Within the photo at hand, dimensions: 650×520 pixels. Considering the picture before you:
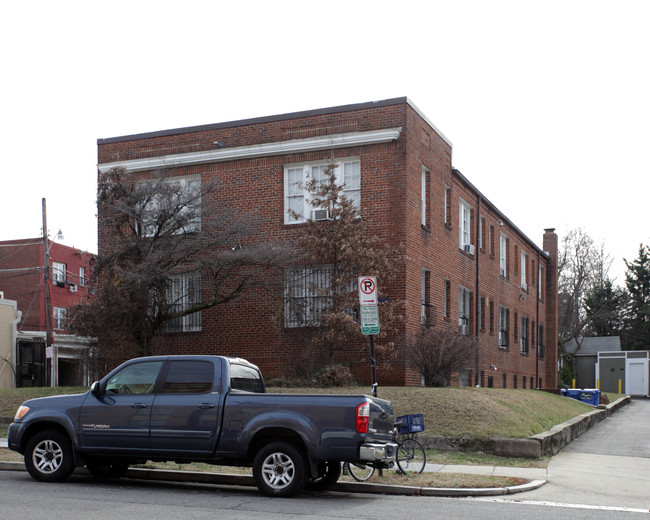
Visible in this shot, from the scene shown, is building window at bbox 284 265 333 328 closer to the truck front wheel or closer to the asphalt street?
the asphalt street

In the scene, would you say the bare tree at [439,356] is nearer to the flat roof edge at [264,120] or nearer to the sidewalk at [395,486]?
the sidewalk at [395,486]

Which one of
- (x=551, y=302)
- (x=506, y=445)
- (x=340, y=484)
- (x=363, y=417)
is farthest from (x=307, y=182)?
(x=551, y=302)

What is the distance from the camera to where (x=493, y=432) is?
14.8 metres

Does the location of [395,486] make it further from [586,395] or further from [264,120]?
[586,395]

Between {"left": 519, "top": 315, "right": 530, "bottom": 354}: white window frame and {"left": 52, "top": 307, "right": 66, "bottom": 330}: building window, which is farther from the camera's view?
{"left": 52, "top": 307, "right": 66, "bottom": 330}: building window

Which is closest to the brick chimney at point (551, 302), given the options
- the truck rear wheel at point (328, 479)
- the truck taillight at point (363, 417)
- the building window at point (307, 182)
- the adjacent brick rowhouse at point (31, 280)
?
the building window at point (307, 182)

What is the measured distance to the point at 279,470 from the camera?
10.1m

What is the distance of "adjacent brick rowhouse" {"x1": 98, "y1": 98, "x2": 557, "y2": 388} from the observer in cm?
2203

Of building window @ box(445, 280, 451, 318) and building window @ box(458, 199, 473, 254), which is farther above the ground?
building window @ box(458, 199, 473, 254)

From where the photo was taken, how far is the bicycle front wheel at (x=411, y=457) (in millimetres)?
11758

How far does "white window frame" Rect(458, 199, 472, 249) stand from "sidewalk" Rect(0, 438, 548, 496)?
15802 mm

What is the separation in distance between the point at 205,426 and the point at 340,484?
2144 millimetres

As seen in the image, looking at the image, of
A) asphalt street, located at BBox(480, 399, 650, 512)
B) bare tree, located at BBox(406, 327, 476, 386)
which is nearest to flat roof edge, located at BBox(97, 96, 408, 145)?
bare tree, located at BBox(406, 327, 476, 386)

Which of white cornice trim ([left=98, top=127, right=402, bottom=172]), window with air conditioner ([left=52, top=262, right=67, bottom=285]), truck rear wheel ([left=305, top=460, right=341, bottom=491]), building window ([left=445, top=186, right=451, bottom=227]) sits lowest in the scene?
truck rear wheel ([left=305, top=460, right=341, bottom=491])
